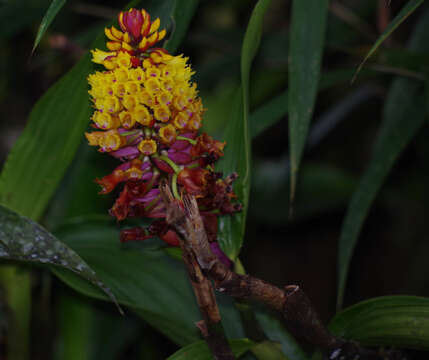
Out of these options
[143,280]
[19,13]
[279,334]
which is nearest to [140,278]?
[143,280]

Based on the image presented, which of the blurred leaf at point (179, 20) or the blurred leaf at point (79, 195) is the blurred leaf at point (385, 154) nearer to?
the blurred leaf at point (179, 20)

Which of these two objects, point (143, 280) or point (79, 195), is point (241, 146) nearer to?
point (143, 280)

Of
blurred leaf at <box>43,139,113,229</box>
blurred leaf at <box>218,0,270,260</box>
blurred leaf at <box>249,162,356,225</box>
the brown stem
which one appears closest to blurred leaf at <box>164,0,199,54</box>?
blurred leaf at <box>218,0,270,260</box>

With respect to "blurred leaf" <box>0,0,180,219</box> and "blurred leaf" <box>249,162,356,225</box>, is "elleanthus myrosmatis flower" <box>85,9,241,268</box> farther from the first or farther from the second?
"blurred leaf" <box>249,162,356,225</box>

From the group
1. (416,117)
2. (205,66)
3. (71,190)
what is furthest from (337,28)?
(71,190)

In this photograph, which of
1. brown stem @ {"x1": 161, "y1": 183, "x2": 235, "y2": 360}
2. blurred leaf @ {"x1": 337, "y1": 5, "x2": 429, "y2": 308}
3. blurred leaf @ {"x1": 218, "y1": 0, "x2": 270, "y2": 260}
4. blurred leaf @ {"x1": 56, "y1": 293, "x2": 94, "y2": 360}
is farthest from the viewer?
blurred leaf @ {"x1": 56, "y1": 293, "x2": 94, "y2": 360}

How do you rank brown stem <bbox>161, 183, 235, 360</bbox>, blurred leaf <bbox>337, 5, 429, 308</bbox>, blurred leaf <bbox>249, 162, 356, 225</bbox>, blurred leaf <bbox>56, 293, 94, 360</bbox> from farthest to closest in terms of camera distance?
blurred leaf <bbox>249, 162, 356, 225</bbox> < blurred leaf <bbox>56, 293, 94, 360</bbox> < blurred leaf <bbox>337, 5, 429, 308</bbox> < brown stem <bbox>161, 183, 235, 360</bbox>
